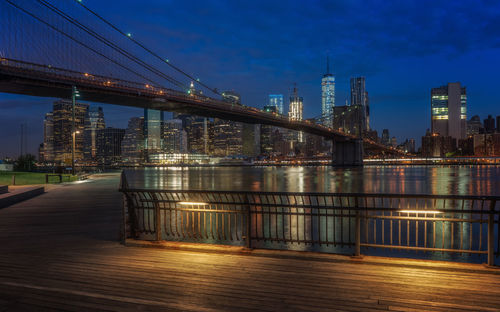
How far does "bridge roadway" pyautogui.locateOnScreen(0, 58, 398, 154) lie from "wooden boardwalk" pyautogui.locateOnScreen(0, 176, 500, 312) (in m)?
35.1

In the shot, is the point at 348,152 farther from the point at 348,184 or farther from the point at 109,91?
the point at 109,91

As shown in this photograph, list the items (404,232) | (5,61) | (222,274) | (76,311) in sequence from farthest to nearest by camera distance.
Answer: (5,61) → (404,232) → (222,274) → (76,311)

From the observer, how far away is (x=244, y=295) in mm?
4898

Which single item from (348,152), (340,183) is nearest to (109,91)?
(340,183)

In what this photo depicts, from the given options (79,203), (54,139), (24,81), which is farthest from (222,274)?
(54,139)

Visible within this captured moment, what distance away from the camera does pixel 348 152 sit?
97125 mm

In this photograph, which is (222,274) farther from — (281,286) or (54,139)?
(54,139)

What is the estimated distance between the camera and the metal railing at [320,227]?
6.29 meters

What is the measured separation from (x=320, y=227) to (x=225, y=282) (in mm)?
9419

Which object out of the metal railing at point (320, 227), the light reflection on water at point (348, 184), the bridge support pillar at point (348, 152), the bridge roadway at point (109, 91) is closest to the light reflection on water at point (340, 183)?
the light reflection on water at point (348, 184)

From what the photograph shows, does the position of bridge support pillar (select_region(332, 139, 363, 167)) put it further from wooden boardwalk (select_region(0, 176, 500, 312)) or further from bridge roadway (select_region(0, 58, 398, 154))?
wooden boardwalk (select_region(0, 176, 500, 312))

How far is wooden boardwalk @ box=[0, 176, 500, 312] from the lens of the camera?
4.59m

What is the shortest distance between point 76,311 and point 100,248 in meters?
3.27

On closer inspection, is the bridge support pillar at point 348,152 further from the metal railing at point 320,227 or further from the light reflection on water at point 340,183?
the metal railing at point 320,227
